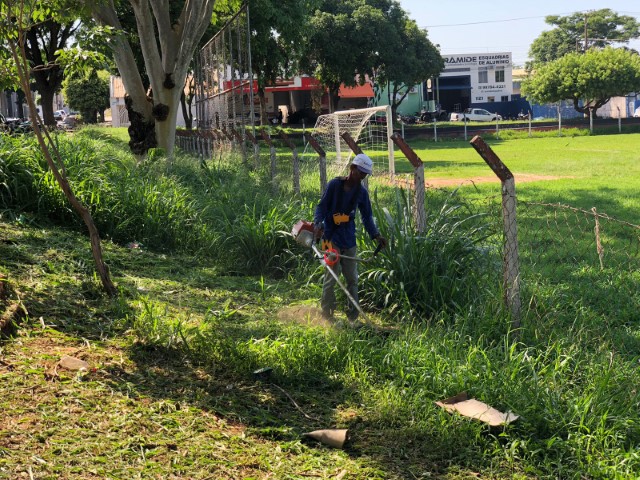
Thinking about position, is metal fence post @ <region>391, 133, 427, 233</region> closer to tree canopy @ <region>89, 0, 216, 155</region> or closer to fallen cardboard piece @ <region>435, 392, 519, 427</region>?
fallen cardboard piece @ <region>435, 392, 519, 427</region>

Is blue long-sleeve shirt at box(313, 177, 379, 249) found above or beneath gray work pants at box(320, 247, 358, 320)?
above

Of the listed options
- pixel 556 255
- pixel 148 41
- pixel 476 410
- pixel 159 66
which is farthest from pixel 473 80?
pixel 476 410

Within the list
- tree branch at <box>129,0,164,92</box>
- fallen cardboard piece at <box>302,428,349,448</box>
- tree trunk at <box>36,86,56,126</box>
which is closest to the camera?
fallen cardboard piece at <box>302,428,349,448</box>

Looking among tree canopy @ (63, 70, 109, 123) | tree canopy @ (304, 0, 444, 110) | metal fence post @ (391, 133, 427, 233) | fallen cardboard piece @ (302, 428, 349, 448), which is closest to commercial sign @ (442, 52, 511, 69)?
tree canopy @ (304, 0, 444, 110)

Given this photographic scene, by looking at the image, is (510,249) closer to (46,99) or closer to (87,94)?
(46,99)

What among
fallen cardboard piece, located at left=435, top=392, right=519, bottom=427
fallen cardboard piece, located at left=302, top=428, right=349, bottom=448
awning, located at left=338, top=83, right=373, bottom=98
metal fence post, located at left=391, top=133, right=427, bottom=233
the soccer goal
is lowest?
fallen cardboard piece, located at left=302, top=428, right=349, bottom=448

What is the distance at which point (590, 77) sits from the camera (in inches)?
1893

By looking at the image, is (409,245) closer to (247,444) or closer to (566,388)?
(566,388)

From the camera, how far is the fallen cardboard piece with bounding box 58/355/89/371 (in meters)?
4.91

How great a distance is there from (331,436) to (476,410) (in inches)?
32.6

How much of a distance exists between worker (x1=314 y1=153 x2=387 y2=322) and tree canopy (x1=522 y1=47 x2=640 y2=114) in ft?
147

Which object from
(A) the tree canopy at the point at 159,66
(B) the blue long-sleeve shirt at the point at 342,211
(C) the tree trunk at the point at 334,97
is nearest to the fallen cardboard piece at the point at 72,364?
(B) the blue long-sleeve shirt at the point at 342,211

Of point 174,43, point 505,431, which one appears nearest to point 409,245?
point 505,431

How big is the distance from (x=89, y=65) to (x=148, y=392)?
3.64 meters
